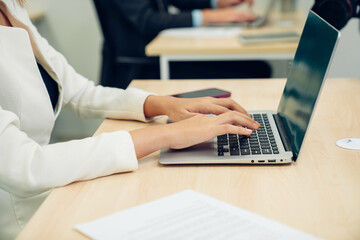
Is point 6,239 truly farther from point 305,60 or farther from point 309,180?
point 305,60

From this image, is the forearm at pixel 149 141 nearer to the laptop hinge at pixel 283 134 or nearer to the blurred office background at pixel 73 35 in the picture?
the laptop hinge at pixel 283 134

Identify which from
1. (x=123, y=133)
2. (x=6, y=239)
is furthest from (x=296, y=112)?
(x=6, y=239)

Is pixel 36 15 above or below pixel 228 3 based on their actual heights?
below

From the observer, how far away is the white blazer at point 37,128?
709 millimetres

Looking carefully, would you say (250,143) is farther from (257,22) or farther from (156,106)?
(257,22)

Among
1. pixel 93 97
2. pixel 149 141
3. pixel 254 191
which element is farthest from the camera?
pixel 93 97

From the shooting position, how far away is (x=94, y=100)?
114 cm

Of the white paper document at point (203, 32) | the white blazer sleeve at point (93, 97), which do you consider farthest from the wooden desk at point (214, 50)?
the white blazer sleeve at point (93, 97)

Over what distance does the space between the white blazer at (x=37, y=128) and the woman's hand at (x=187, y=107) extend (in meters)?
0.04

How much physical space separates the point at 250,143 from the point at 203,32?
4.56 feet

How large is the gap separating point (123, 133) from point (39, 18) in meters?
2.27

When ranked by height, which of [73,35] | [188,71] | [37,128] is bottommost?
[73,35]

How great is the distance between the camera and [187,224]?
58 centimetres

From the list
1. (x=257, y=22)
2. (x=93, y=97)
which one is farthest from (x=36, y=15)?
(x=93, y=97)
